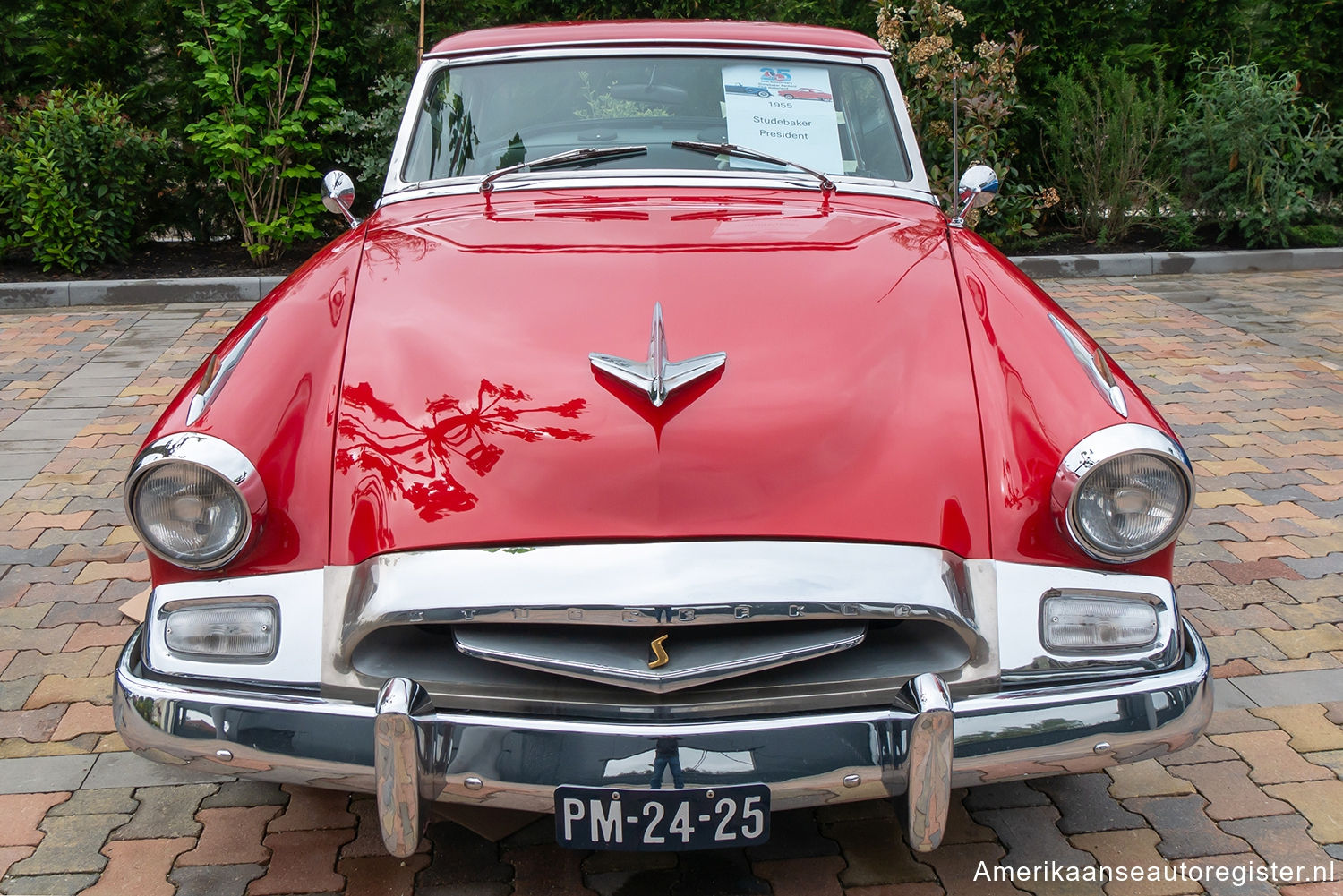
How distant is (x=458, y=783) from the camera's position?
6.04ft

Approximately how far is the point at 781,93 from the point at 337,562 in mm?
2075

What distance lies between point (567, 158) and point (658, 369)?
1.24 meters

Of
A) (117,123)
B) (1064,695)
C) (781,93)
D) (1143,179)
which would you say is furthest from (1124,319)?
(117,123)

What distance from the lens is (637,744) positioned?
5.94ft

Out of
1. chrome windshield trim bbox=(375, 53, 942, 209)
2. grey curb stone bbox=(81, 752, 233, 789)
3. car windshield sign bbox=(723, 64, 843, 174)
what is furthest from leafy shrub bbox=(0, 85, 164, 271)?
grey curb stone bbox=(81, 752, 233, 789)

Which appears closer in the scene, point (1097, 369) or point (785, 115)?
point (1097, 369)

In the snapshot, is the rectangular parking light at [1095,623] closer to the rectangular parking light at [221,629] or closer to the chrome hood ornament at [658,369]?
the chrome hood ornament at [658,369]

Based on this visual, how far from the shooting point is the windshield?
324 cm

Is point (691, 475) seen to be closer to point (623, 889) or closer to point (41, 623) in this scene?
point (623, 889)

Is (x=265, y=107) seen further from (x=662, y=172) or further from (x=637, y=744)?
(x=637, y=744)

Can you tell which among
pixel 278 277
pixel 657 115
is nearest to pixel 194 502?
pixel 657 115

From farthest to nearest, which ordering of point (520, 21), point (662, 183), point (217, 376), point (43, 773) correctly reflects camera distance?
point (520, 21) < point (662, 183) < point (43, 773) < point (217, 376)

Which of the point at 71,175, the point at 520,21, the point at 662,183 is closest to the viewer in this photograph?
the point at 662,183

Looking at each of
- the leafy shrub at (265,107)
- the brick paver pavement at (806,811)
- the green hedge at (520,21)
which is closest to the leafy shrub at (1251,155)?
the green hedge at (520,21)
